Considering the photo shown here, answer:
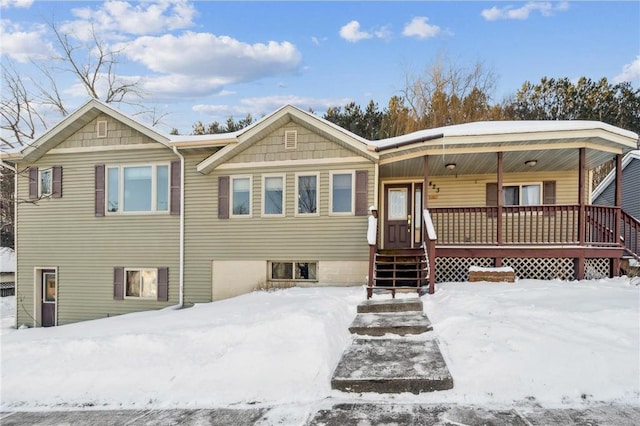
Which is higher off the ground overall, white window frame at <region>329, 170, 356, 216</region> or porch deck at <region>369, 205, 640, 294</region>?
white window frame at <region>329, 170, 356, 216</region>

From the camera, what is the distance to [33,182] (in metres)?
Answer: 11.4

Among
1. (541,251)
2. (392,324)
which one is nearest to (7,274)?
(392,324)

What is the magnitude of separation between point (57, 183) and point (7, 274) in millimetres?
14930

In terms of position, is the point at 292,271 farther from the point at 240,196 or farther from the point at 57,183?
the point at 57,183

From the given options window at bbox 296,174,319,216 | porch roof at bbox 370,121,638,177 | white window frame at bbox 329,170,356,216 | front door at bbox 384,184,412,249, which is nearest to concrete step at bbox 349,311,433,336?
white window frame at bbox 329,170,356,216

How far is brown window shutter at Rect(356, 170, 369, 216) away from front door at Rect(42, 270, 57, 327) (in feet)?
31.5

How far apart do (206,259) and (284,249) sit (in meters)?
2.29

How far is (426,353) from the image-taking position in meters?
4.60

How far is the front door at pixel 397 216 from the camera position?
11000mm

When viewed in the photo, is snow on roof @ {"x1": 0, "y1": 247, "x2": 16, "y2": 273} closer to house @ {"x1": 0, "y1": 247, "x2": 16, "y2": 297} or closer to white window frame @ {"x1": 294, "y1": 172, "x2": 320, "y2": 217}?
house @ {"x1": 0, "y1": 247, "x2": 16, "y2": 297}

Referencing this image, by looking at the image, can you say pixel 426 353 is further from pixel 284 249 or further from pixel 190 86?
pixel 190 86

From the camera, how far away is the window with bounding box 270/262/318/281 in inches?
390

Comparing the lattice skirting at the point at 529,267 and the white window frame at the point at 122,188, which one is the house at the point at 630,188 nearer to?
the lattice skirting at the point at 529,267

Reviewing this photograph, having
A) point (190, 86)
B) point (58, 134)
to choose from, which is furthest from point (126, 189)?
point (190, 86)
